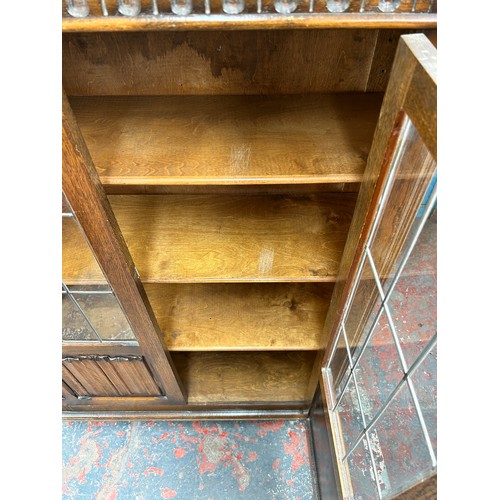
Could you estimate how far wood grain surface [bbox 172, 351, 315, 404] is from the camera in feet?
5.52

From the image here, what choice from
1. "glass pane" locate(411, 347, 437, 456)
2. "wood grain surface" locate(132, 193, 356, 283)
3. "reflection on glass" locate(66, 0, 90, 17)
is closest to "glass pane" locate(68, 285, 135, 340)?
"wood grain surface" locate(132, 193, 356, 283)

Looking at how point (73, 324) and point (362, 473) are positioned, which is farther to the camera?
point (73, 324)

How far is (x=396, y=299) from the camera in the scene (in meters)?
0.79

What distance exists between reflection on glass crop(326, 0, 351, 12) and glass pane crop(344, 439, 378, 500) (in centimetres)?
91

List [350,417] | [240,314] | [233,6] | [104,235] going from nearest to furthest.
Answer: [233,6], [104,235], [350,417], [240,314]

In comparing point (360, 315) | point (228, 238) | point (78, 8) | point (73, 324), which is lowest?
point (360, 315)

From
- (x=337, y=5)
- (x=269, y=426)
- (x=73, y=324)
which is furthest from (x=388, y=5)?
(x=269, y=426)

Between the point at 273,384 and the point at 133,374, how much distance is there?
561 mm

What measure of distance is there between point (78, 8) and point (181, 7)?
16cm

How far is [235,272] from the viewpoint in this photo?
3.58 feet

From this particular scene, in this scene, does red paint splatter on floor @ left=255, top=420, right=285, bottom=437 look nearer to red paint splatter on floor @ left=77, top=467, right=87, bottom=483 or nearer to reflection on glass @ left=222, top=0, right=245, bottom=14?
red paint splatter on floor @ left=77, top=467, right=87, bottom=483

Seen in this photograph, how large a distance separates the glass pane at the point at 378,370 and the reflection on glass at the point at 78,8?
2.39 ft

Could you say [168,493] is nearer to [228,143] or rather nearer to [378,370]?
[378,370]

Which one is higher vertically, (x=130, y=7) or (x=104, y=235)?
(x=130, y=7)
